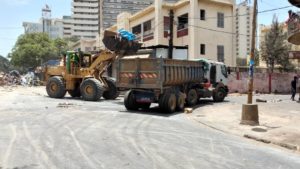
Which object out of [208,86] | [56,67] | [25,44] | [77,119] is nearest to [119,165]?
[77,119]

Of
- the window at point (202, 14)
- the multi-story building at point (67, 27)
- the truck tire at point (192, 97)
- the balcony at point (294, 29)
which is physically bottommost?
the truck tire at point (192, 97)

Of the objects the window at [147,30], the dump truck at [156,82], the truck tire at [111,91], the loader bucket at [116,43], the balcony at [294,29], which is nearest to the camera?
the dump truck at [156,82]

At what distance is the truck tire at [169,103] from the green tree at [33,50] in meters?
75.2

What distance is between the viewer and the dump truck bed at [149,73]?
17.8 meters

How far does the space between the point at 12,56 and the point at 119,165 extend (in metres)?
90.4

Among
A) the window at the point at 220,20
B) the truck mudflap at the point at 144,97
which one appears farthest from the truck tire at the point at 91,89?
the window at the point at 220,20

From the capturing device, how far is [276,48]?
47.7 metres

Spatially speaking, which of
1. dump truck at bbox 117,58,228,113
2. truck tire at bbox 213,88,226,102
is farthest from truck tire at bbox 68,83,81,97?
truck tire at bbox 213,88,226,102

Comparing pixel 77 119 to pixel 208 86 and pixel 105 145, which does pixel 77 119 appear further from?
pixel 208 86

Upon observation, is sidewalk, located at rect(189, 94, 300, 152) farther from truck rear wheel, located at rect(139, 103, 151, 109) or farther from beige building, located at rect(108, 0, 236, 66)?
beige building, located at rect(108, 0, 236, 66)

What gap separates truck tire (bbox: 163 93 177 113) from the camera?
17953 millimetres

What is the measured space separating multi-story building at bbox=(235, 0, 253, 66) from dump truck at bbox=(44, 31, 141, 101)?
7.78m

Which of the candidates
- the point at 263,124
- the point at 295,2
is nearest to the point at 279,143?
the point at 263,124

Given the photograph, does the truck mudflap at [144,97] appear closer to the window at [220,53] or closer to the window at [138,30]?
the window at [220,53]
